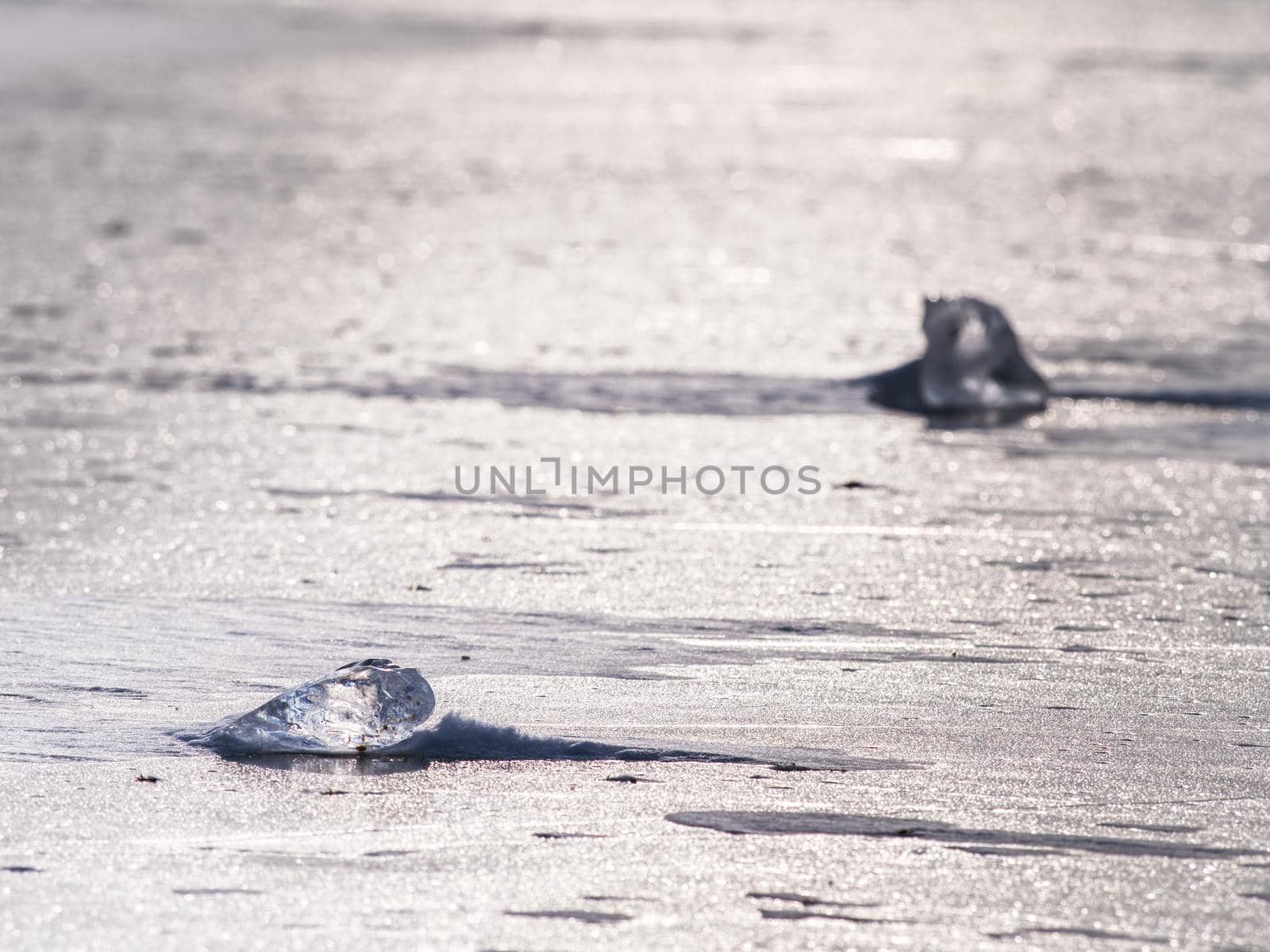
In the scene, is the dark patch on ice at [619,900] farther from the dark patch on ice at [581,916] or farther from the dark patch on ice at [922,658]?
the dark patch on ice at [922,658]

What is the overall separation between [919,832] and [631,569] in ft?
5.64

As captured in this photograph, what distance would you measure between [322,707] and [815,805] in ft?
3.19

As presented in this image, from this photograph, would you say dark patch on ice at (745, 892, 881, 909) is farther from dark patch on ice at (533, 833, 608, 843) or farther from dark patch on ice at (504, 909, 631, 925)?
dark patch on ice at (533, 833, 608, 843)

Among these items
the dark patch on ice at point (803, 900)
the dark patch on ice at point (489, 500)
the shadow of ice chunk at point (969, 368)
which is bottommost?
the dark patch on ice at point (803, 900)

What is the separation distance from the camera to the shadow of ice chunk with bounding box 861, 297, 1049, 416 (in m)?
6.83

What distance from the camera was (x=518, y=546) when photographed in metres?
4.98

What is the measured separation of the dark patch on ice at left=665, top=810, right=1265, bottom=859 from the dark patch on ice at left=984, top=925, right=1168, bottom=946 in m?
0.30

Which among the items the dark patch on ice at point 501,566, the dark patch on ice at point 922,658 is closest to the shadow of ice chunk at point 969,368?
the dark patch on ice at point 501,566

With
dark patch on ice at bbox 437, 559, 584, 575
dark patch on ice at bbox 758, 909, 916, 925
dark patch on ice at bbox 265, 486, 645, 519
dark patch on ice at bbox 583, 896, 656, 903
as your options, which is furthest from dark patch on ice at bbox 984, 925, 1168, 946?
dark patch on ice at bbox 265, 486, 645, 519

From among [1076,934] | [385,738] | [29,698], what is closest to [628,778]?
[385,738]

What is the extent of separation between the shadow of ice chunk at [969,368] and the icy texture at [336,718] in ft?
11.7

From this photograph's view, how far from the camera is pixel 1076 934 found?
2.81 m

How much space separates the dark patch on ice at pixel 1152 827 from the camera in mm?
3197

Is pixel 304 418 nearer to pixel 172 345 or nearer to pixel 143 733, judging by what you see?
pixel 172 345
